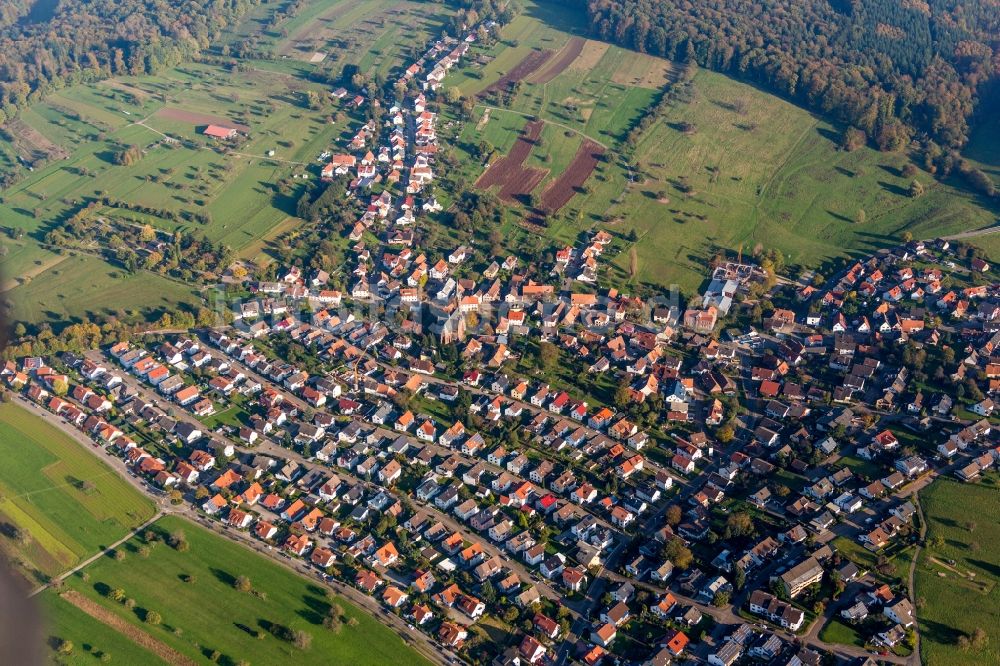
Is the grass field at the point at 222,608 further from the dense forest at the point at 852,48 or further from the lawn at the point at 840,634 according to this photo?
the dense forest at the point at 852,48

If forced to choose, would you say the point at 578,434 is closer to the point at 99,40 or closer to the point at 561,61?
the point at 561,61

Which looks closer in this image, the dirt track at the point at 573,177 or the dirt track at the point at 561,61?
the dirt track at the point at 573,177

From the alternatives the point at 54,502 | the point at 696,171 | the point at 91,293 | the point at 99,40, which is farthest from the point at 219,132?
the point at 54,502

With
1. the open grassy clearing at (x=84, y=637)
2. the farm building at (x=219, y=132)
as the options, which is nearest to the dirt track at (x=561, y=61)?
the farm building at (x=219, y=132)

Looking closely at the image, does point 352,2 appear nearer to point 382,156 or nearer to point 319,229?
point 382,156

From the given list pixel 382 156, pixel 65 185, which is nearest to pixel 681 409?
pixel 382 156

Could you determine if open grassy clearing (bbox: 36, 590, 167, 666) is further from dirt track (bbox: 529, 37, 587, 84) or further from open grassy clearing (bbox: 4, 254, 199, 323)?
dirt track (bbox: 529, 37, 587, 84)

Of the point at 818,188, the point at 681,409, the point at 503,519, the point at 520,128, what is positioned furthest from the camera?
the point at 520,128
